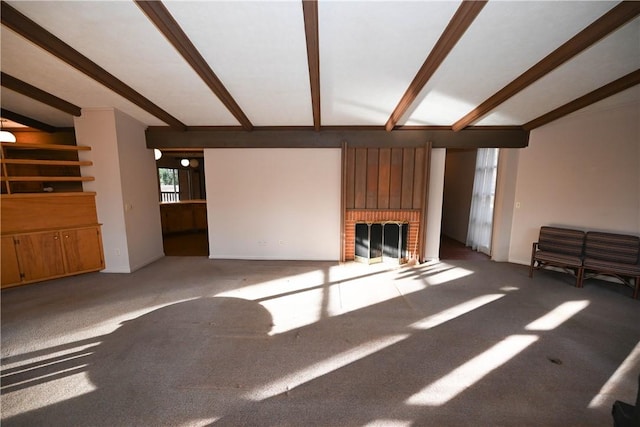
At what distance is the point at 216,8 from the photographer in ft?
6.04

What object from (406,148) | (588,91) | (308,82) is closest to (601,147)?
(588,91)

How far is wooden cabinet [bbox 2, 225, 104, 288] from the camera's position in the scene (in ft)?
11.1

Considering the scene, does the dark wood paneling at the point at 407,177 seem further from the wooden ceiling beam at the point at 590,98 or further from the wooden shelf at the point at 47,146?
the wooden shelf at the point at 47,146

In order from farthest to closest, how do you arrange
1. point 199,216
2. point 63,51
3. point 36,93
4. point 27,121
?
1. point 199,216
2. point 27,121
3. point 36,93
4. point 63,51

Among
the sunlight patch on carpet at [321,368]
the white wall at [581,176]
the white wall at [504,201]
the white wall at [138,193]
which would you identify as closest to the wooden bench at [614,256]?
the white wall at [581,176]

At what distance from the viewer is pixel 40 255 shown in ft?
11.8

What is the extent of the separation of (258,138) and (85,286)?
3582 millimetres

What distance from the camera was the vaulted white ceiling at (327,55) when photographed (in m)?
1.87

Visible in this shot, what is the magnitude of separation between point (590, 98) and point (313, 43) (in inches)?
152

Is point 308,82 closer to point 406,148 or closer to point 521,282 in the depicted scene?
point 406,148

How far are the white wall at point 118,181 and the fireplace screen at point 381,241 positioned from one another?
4112 mm

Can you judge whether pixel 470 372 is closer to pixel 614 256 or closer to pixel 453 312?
pixel 453 312

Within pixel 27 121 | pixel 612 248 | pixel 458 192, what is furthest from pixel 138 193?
pixel 612 248

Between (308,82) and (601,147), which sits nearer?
(308,82)
